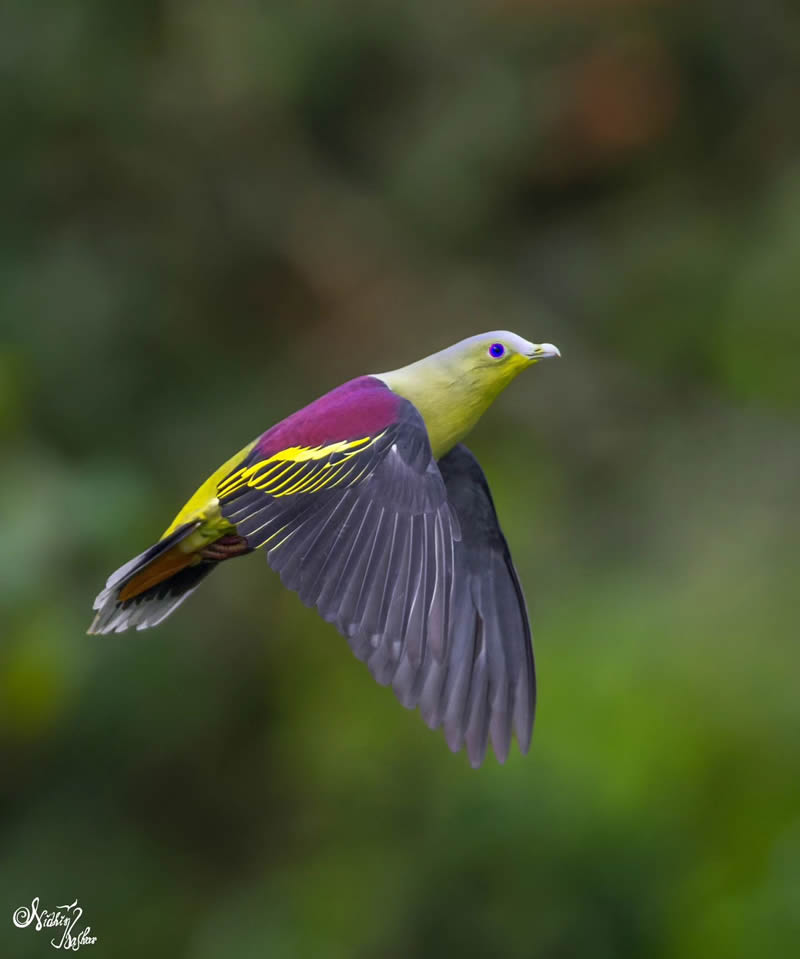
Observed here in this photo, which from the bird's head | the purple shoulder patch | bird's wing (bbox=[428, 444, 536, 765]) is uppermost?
the bird's head

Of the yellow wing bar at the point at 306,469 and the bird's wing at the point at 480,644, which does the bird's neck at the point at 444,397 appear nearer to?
the yellow wing bar at the point at 306,469

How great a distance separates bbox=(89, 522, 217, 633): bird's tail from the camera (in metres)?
4.44

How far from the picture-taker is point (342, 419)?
13.9 feet

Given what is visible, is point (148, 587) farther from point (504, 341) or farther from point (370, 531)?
point (504, 341)

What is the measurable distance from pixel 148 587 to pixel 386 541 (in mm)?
936

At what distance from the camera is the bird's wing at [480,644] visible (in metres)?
4.55

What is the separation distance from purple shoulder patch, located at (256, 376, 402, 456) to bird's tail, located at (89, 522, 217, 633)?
373 mm

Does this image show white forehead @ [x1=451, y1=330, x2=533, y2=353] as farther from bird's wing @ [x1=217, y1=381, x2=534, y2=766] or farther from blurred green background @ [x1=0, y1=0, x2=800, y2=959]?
blurred green background @ [x1=0, y1=0, x2=800, y2=959]

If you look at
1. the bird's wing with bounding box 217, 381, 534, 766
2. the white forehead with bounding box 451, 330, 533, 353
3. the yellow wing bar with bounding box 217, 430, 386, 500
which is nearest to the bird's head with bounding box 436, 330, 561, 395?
the white forehead with bounding box 451, 330, 533, 353

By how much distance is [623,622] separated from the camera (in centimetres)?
798

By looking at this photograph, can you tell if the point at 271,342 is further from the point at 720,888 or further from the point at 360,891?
the point at 720,888

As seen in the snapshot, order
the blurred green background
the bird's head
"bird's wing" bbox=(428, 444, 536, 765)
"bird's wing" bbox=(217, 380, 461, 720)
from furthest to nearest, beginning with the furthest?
the blurred green background, "bird's wing" bbox=(428, 444, 536, 765), the bird's head, "bird's wing" bbox=(217, 380, 461, 720)

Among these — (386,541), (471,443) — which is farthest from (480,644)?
(471,443)

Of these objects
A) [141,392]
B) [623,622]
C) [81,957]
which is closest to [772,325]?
[623,622]
